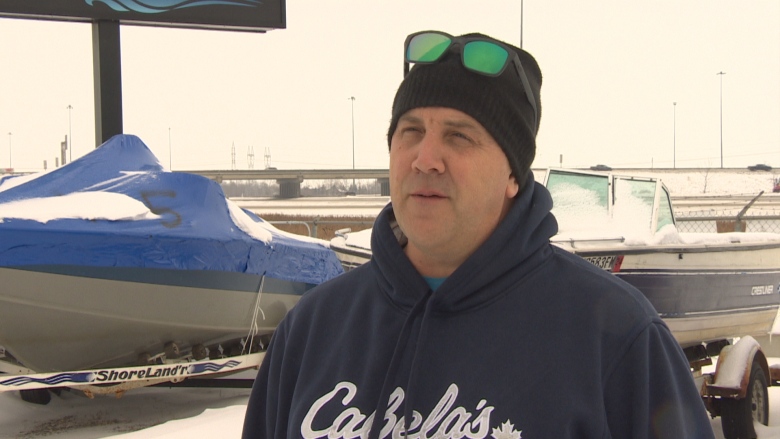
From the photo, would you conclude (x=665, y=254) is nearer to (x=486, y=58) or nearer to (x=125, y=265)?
(x=125, y=265)

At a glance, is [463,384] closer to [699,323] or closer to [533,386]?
[533,386]

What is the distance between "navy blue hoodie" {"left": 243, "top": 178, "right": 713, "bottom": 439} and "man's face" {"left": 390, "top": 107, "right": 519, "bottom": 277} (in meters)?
0.06

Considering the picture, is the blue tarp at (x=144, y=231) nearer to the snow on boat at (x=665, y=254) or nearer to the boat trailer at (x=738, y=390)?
the snow on boat at (x=665, y=254)

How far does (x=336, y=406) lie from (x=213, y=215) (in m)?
5.44

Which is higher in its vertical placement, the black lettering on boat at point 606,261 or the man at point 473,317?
the man at point 473,317

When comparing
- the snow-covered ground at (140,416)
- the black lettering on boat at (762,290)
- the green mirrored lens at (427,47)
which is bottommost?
the snow-covered ground at (140,416)

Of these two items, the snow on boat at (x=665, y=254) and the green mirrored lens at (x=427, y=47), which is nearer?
the green mirrored lens at (x=427, y=47)

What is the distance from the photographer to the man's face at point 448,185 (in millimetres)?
1790

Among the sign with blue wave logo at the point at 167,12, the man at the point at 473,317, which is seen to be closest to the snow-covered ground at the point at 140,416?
the man at the point at 473,317

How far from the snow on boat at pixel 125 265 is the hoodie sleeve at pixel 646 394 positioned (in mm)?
5463

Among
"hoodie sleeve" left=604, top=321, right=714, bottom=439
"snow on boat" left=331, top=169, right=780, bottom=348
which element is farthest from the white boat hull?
"hoodie sleeve" left=604, top=321, right=714, bottom=439

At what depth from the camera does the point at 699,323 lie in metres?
7.30

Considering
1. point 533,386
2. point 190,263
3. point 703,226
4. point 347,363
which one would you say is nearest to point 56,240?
point 190,263

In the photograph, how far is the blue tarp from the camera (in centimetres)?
630
